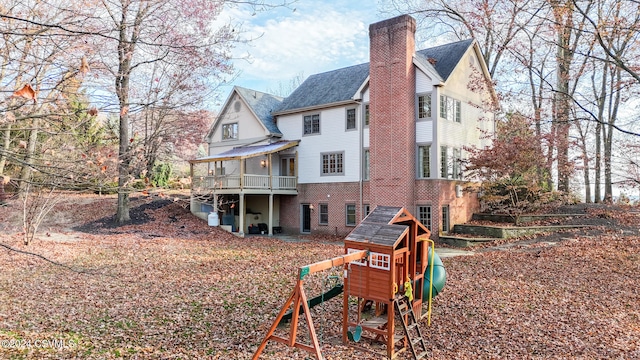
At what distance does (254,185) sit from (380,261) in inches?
679

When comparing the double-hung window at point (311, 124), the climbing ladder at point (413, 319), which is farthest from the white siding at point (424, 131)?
the climbing ladder at point (413, 319)

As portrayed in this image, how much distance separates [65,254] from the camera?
14.5 m

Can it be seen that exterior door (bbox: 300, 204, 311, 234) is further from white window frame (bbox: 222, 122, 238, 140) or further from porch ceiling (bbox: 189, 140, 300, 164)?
white window frame (bbox: 222, 122, 238, 140)

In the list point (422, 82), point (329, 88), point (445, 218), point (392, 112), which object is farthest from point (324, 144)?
point (445, 218)

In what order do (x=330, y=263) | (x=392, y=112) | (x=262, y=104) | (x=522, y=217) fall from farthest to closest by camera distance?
(x=262, y=104)
(x=522, y=217)
(x=392, y=112)
(x=330, y=263)

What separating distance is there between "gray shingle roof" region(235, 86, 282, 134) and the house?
0.31 feet

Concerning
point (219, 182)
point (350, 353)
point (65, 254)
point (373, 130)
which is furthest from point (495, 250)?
point (65, 254)

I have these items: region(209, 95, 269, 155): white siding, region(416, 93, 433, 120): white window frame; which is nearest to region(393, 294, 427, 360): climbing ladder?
region(416, 93, 433, 120): white window frame

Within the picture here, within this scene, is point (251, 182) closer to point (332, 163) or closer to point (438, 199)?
point (332, 163)

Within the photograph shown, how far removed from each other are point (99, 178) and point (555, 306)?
9483 mm

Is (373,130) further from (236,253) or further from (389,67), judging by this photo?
(236,253)

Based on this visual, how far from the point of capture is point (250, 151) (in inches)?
964

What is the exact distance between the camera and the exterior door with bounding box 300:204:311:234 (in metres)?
24.5

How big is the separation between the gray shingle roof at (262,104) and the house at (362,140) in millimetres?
95
